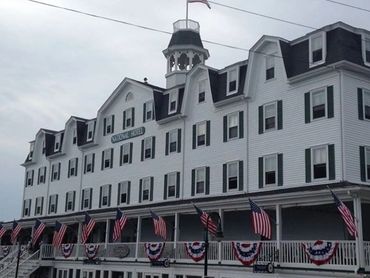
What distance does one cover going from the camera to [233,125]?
1293 inches

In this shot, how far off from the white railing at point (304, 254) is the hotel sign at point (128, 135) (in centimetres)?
1768

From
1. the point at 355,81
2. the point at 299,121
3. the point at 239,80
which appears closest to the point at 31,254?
the point at 239,80

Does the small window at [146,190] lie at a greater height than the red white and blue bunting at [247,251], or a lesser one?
greater

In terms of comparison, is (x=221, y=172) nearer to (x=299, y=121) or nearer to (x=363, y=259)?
(x=299, y=121)

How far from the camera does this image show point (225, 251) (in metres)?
29.0

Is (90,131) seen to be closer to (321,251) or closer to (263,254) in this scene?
(263,254)

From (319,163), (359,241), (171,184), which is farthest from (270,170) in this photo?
(171,184)

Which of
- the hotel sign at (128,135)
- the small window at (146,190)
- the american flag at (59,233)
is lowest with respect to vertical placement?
the american flag at (59,233)

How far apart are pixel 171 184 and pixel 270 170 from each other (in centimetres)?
909

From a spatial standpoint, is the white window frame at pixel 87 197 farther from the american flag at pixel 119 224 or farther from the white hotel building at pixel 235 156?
the american flag at pixel 119 224

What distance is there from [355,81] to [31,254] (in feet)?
98.2

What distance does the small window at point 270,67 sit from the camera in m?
30.9

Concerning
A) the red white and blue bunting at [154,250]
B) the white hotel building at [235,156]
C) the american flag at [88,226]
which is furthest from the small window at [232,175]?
the american flag at [88,226]

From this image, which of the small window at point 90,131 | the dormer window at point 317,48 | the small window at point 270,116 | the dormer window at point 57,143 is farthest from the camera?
the dormer window at point 57,143
